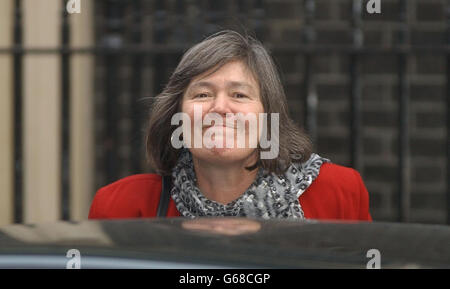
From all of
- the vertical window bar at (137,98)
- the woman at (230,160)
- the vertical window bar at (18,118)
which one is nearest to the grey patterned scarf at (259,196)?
the woman at (230,160)

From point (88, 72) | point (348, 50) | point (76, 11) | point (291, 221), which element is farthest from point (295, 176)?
point (88, 72)

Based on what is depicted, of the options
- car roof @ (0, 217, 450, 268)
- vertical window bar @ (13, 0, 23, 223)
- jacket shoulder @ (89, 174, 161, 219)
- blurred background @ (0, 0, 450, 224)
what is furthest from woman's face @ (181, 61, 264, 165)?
vertical window bar @ (13, 0, 23, 223)

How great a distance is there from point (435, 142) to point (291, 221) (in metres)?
3.13

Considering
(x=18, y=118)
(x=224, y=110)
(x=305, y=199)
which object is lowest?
(x=305, y=199)

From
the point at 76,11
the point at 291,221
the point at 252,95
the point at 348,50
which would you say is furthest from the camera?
the point at 76,11

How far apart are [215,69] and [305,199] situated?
1.53ft

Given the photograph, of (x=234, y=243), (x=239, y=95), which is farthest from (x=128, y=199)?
(x=234, y=243)

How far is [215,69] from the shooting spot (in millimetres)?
2182

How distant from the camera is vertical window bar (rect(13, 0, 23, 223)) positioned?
3848 mm

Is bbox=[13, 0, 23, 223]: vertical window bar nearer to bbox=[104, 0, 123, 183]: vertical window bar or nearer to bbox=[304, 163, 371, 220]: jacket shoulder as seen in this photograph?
bbox=[104, 0, 123, 183]: vertical window bar

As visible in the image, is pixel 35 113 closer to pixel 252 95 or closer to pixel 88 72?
pixel 88 72

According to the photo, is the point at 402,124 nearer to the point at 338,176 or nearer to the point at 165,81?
the point at 165,81

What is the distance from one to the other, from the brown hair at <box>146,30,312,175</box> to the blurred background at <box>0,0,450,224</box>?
1.30m

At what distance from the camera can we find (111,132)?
3.78 meters
